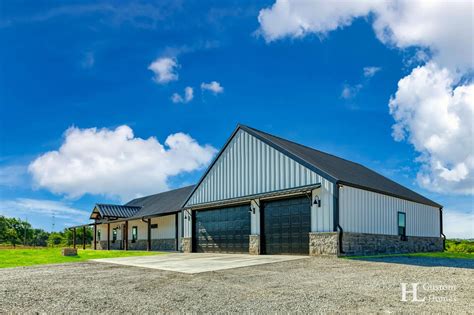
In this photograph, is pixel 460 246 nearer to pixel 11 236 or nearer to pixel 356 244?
pixel 356 244

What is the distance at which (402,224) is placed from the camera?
2184 centimetres

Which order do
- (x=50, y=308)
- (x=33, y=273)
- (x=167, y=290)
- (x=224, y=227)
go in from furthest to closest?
(x=224, y=227) → (x=33, y=273) → (x=167, y=290) → (x=50, y=308)

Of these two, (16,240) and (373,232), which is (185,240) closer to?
(373,232)

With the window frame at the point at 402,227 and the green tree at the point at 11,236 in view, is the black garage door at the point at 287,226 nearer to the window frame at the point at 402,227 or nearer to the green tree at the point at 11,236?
the window frame at the point at 402,227

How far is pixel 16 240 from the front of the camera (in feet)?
191

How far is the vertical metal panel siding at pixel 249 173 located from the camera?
1891 cm

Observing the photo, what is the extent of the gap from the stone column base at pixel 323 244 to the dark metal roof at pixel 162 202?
1337 cm

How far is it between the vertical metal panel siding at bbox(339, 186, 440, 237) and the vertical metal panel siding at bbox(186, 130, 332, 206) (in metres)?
1.37

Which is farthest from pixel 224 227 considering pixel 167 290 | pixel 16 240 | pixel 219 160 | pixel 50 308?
pixel 16 240

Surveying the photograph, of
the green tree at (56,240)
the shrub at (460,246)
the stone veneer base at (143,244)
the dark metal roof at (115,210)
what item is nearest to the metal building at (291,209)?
the shrub at (460,246)

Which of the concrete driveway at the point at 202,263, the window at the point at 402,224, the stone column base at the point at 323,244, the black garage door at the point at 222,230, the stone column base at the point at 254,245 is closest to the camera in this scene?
the concrete driveway at the point at 202,263

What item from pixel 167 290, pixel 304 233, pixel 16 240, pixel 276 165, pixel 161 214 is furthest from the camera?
pixel 16 240

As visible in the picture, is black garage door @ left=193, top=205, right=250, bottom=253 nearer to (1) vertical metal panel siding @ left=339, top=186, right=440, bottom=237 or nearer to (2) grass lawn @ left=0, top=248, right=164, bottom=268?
(2) grass lawn @ left=0, top=248, right=164, bottom=268

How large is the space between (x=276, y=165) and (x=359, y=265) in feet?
25.3
